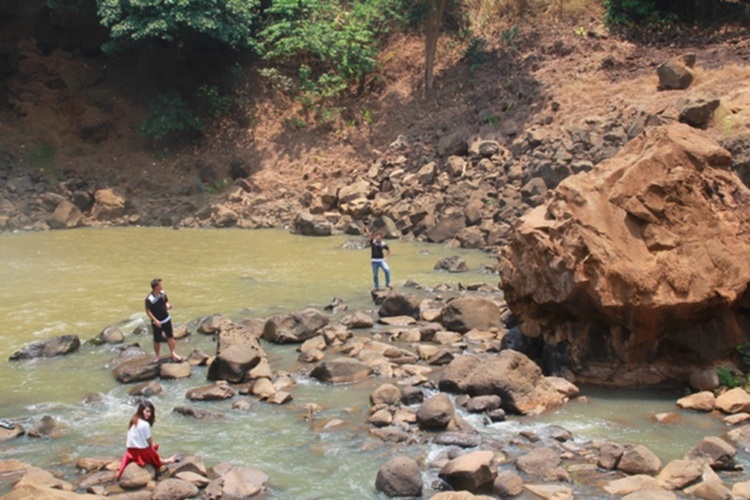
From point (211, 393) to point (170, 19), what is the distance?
72.4ft

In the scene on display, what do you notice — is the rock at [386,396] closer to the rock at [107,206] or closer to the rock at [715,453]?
the rock at [715,453]

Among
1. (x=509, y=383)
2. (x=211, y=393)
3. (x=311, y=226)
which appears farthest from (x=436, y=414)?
(x=311, y=226)

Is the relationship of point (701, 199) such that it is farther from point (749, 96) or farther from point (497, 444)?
point (749, 96)

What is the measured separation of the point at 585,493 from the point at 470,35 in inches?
1145

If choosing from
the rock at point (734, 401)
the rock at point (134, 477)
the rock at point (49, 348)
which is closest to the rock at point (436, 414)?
the rock at point (134, 477)

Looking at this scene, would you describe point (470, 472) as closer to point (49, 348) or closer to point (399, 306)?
point (399, 306)

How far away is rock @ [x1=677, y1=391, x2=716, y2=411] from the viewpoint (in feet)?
33.4

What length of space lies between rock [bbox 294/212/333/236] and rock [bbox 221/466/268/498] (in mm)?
18035

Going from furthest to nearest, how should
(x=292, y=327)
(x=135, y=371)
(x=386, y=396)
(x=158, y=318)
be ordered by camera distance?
1. (x=292, y=327)
2. (x=158, y=318)
3. (x=135, y=371)
4. (x=386, y=396)

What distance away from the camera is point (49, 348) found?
13188 millimetres

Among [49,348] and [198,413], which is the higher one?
[49,348]

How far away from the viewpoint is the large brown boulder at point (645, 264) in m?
10.8

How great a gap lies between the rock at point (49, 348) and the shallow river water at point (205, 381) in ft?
0.91

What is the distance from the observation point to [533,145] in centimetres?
2642
